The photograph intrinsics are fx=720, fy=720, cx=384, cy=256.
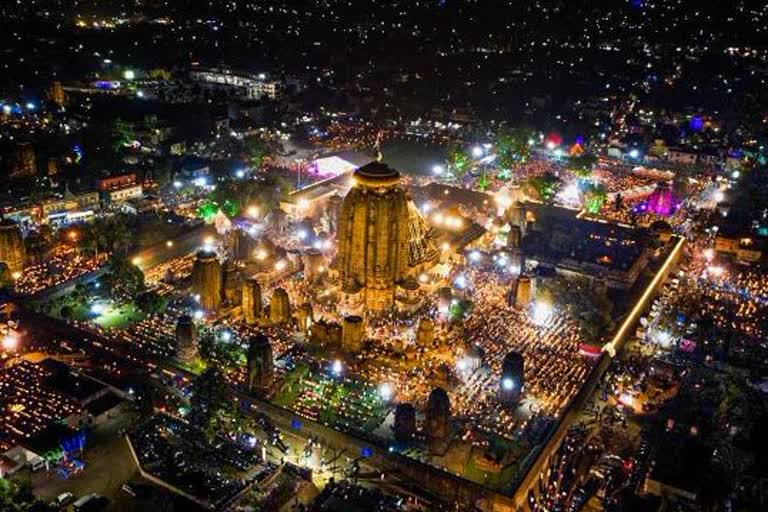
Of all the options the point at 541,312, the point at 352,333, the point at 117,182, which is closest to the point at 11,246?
the point at 117,182

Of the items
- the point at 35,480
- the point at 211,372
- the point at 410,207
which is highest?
the point at 410,207

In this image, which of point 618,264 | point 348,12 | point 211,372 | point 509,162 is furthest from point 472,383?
point 348,12

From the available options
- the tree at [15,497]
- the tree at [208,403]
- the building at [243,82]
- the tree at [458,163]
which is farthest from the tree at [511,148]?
the tree at [15,497]

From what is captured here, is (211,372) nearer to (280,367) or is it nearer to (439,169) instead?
(280,367)

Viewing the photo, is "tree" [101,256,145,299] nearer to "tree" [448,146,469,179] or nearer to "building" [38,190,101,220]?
"building" [38,190,101,220]

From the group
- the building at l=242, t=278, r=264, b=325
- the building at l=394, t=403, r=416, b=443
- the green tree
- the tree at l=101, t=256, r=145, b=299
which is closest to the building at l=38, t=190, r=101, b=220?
the tree at l=101, t=256, r=145, b=299

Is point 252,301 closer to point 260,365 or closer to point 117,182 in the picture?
point 260,365
